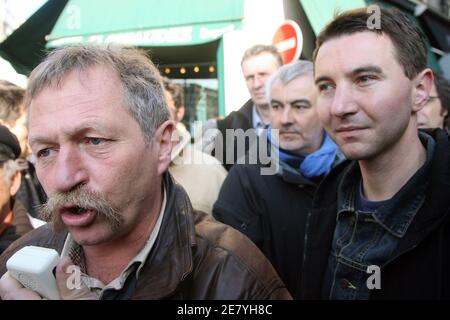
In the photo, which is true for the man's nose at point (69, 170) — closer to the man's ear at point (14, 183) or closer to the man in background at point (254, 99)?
the man's ear at point (14, 183)

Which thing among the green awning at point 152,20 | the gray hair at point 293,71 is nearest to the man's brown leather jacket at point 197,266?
the gray hair at point 293,71

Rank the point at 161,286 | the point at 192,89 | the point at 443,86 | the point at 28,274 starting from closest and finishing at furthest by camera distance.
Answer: the point at 28,274 < the point at 161,286 < the point at 443,86 < the point at 192,89

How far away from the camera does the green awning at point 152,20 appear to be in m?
4.85

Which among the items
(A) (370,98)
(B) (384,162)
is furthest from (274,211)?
(A) (370,98)

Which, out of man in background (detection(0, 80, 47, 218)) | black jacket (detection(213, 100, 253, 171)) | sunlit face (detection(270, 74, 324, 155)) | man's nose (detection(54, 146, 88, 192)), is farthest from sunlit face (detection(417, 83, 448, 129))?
man in background (detection(0, 80, 47, 218))

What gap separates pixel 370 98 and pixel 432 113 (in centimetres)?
164

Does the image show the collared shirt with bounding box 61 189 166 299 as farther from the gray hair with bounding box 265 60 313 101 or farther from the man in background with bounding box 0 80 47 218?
the gray hair with bounding box 265 60 313 101

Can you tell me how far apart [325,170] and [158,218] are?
1.00m

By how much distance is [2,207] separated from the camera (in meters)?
1.84

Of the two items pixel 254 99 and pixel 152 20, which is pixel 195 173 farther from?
pixel 152 20

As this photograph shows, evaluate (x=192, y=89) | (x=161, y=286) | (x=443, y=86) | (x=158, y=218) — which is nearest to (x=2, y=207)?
(x=158, y=218)

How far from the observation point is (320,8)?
5.02 meters

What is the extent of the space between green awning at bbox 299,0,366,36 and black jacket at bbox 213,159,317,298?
3.37 metres
